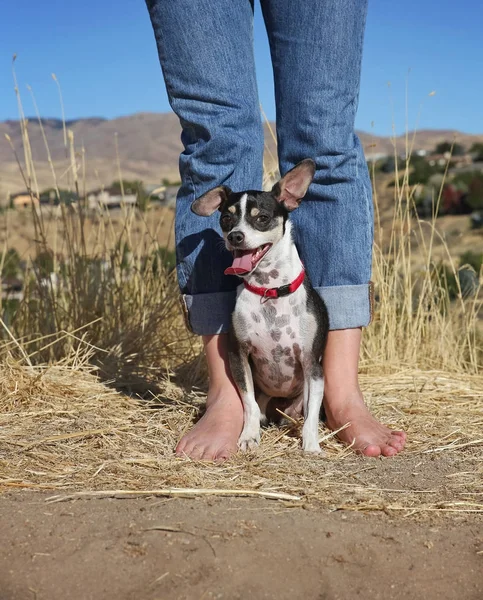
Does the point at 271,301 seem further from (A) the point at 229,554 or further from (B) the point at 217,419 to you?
(A) the point at 229,554

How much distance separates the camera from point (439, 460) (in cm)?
231

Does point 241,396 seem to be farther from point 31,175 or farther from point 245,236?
point 31,175

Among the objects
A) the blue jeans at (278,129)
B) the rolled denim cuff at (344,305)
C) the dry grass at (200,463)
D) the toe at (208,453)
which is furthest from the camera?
the rolled denim cuff at (344,305)

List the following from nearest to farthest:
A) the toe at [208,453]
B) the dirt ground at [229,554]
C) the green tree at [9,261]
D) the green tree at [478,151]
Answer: the dirt ground at [229,554] → the toe at [208,453] → the green tree at [9,261] → the green tree at [478,151]

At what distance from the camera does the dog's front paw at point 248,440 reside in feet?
7.82

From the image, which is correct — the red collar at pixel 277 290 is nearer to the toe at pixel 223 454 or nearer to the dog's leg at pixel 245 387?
the dog's leg at pixel 245 387

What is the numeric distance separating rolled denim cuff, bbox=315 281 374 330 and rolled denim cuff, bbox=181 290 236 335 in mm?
311

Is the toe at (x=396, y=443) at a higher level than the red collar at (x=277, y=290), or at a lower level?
lower

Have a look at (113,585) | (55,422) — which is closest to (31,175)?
(55,422)

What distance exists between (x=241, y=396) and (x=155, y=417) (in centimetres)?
40

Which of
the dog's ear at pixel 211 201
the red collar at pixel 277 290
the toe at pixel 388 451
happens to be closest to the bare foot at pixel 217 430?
the red collar at pixel 277 290

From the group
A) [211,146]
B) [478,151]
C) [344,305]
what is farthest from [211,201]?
[478,151]

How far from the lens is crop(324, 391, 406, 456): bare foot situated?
236cm

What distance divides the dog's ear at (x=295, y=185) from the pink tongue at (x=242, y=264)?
0.22 meters
